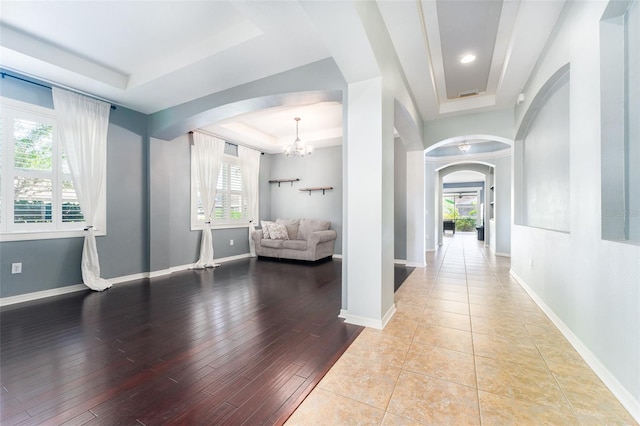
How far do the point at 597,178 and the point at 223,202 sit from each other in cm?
588

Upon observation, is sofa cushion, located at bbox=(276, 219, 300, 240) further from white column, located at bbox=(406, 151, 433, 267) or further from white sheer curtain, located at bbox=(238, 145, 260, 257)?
white column, located at bbox=(406, 151, 433, 267)

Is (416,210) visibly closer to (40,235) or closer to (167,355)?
(167,355)

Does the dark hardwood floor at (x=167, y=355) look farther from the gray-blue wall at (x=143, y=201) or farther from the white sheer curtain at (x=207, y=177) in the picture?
the white sheer curtain at (x=207, y=177)

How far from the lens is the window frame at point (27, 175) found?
303 cm

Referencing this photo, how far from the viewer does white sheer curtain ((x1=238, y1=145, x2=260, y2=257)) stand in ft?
20.6

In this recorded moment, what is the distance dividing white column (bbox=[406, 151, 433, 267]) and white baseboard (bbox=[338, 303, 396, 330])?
278 cm

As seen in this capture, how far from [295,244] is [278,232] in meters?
0.67

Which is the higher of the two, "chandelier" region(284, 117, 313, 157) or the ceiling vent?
the ceiling vent

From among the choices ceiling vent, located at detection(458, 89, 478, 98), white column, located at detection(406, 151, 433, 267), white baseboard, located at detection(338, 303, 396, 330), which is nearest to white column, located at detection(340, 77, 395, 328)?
white baseboard, located at detection(338, 303, 396, 330)

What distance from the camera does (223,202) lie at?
19.3 ft

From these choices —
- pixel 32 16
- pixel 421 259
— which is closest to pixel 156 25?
pixel 32 16

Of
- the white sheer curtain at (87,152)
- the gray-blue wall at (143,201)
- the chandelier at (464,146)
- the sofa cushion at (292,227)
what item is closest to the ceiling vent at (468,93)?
the chandelier at (464,146)

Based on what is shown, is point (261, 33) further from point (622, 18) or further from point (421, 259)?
point (421, 259)

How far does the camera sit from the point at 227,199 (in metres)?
5.97
